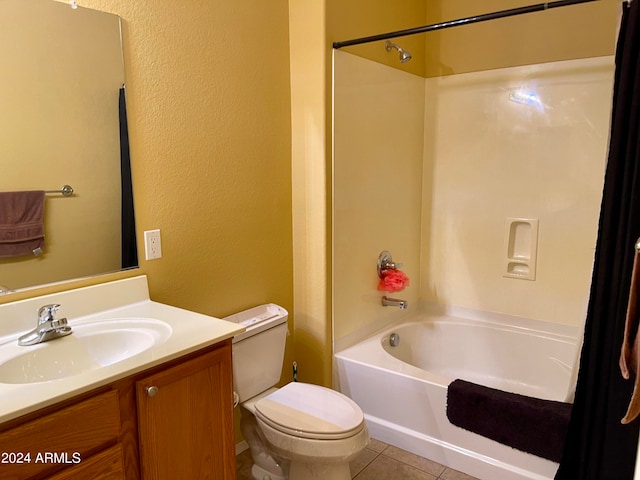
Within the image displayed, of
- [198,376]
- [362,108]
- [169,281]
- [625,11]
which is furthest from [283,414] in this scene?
[625,11]

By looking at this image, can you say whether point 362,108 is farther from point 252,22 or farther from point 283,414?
point 283,414

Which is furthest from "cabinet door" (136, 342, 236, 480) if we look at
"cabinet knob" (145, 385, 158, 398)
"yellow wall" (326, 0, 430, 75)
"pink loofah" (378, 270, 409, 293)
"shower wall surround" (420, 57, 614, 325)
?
"shower wall surround" (420, 57, 614, 325)

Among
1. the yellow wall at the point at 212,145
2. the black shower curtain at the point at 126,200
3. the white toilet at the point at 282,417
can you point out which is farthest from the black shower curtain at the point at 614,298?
the black shower curtain at the point at 126,200

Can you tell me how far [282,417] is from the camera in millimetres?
1805

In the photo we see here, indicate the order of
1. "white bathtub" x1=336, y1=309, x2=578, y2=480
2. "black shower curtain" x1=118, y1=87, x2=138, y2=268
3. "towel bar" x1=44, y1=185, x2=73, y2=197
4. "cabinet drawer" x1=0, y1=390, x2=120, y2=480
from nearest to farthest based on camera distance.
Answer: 1. "cabinet drawer" x1=0, y1=390, x2=120, y2=480
2. "towel bar" x1=44, y1=185, x2=73, y2=197
3. "black shower curtain" x1=118, y1=87, x2=138, y2=268
4. "white bathtub" x1=336, y1=309, x2=578, y2=480

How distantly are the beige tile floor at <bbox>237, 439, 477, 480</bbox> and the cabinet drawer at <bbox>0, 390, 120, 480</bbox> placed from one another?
1.14m

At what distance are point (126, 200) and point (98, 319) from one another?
441 mm

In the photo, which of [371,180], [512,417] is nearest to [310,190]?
[371,180]

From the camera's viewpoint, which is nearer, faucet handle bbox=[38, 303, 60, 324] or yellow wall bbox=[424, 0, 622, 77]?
faucet handle bbox=[38, 303, 60, 324]

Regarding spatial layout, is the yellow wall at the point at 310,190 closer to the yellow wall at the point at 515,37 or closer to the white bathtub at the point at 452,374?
the white bathtub at the point at 452,374

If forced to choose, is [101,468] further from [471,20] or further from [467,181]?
[467,181]

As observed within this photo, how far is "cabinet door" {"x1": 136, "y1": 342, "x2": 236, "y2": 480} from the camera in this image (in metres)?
1.29

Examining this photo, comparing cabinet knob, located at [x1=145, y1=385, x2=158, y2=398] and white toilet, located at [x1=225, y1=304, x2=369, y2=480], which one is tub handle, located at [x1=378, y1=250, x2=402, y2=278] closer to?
white toilet, located at [x1=225, y1=304, x2=369, y2=480]

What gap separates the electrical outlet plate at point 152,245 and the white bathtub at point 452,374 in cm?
112
